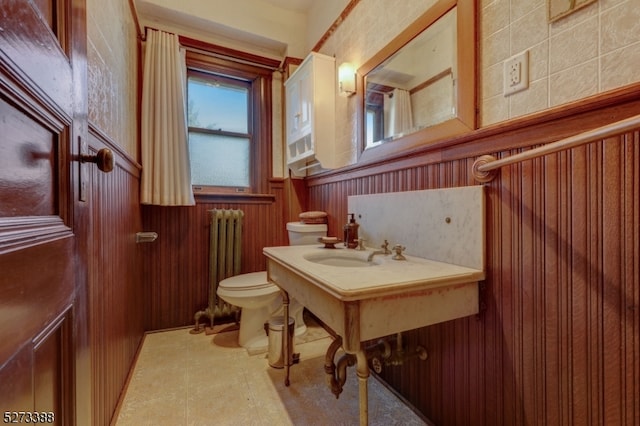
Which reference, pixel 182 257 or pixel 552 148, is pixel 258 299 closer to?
pixel 182 257

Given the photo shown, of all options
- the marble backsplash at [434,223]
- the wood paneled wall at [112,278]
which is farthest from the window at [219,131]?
the marble backsplash at [434,223]

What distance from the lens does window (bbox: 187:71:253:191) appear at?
2344mm

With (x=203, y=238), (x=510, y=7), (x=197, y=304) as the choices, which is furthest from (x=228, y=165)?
(x=510, y=7)

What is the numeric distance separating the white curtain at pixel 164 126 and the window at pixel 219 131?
26 centimetres

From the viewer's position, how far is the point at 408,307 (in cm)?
86

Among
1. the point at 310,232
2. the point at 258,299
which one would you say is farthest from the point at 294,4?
the point at 258,299

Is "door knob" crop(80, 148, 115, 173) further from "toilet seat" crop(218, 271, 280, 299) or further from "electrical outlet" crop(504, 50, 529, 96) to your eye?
"toilet seat" crop(218, 271, 280, 299)

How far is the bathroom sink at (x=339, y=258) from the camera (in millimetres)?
1366

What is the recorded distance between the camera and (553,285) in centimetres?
82

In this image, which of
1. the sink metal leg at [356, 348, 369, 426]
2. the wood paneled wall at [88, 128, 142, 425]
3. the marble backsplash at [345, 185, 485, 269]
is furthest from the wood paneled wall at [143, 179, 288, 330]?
the sink metal leg at [356, 348, 369, 426]

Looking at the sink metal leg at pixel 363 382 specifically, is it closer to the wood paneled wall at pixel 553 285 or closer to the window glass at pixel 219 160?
the wood paneled wall at pixel 553 285

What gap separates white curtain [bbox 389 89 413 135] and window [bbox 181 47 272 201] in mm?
1345

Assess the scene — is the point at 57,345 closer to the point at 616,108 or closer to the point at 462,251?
the point at 462,251

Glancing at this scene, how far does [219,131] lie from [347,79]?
122 centimetres
